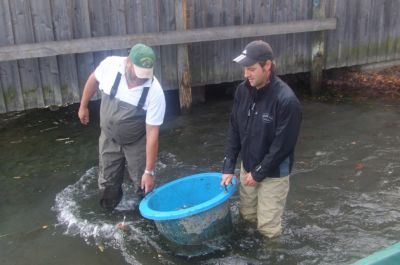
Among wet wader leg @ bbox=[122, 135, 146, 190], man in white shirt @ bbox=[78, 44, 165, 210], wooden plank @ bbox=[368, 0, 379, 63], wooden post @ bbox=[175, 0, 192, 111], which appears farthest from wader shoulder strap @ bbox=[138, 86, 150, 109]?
wooden plank @ bbox=[368, 0, 379, 63]

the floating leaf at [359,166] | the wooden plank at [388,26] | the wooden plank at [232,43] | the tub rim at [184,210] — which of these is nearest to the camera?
the tub rim at [184,210]

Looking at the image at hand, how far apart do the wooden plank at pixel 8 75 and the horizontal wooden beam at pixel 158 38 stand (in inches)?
10.8

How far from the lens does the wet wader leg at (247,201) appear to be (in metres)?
4.23

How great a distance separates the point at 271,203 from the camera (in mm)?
3982

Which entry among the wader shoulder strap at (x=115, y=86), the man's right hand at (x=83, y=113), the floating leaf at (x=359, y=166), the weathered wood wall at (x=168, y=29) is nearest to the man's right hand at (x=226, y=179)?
the wader shoulder strap at (x=115, y=86)

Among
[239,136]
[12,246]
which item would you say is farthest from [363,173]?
[12,246]

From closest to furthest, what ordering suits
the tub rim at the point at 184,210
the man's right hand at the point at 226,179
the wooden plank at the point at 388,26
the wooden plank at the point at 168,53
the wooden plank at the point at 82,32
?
the tub rim at the point at 184,210 < the man's right hand at the point at 226,179 < the wooden plank at the point at 82,32 < the wooden plank at the point at 168,53 < the wooden plank at the point at 388,26

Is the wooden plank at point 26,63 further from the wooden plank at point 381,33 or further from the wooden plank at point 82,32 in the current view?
the wooden plank at point 381,33

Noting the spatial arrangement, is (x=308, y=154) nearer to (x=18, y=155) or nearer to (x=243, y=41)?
(x=243, y=41)

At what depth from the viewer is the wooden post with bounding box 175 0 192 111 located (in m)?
7.31

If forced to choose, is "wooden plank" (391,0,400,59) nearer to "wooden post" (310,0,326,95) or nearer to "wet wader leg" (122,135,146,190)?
"wooden post" (310,0,326,95)

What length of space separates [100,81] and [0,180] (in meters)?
2.49

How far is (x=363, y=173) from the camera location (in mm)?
5844

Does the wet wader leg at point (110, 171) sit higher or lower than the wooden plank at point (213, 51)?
lower
